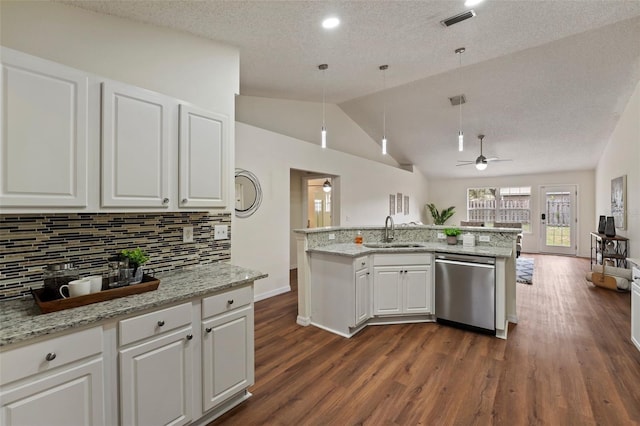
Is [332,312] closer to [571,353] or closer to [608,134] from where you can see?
[571,353]

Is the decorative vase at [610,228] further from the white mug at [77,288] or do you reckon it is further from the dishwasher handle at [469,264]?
the white mug at [77,288]

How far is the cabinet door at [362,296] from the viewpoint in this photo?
3.11 metres

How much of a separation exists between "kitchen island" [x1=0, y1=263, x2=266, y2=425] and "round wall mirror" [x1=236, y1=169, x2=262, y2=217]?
2049 millimetres

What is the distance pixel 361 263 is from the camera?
10.4 ft

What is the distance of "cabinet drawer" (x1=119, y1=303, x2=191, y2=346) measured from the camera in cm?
145

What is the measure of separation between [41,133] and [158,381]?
1.37 m

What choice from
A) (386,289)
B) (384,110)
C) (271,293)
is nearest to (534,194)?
(384,110)

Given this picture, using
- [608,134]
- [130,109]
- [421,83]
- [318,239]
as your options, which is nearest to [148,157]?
[130,109]

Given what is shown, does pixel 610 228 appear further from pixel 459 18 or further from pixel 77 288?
pixel 77 288

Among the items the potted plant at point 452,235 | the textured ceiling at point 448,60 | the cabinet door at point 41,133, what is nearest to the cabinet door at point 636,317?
the potted plant at point 452,235

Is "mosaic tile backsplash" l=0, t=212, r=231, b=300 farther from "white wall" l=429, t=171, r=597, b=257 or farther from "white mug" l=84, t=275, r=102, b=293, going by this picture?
"white wall" l=429, t=171, r=597, b=257

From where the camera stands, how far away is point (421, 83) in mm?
4953

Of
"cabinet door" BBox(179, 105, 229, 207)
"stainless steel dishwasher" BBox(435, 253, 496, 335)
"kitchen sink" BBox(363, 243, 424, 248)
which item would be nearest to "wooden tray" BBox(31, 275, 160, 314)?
"cabinet door" BBox(179, 105, 229, 207)

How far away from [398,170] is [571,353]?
20.3 ft
